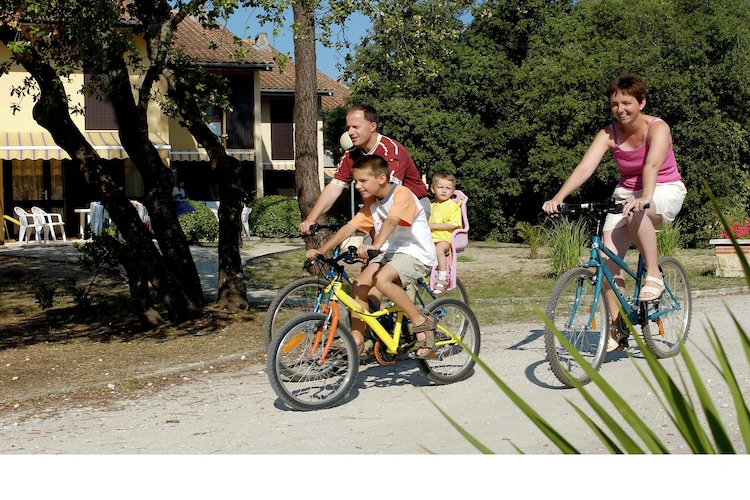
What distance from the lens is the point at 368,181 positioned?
648 centimetres

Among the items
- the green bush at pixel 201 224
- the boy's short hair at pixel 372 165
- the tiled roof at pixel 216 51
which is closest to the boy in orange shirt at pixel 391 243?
the boy's short hair at pixel 372 165

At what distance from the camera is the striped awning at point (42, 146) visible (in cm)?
2714

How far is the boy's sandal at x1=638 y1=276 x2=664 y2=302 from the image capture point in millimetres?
7117

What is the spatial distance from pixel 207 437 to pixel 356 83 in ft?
29.9

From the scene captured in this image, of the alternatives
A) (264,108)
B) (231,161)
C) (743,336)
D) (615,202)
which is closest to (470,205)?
(264,108)

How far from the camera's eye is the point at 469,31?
3756cm

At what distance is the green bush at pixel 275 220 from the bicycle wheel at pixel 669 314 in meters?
22.5

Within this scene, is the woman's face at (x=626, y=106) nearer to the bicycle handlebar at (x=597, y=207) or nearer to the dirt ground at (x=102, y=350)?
the bicycle handlebar at (x=597, y=207)

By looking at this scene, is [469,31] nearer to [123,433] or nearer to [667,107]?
[667,107]

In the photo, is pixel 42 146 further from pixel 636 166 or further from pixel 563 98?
pixel 636 166

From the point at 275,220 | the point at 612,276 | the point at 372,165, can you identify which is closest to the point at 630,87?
the point at 612,276

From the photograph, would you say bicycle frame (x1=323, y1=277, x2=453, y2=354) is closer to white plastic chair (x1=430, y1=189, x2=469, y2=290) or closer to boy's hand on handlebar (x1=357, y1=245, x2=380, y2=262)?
boy's hand on handlebar (x1=357, y1=245, x2=380, y2=262)

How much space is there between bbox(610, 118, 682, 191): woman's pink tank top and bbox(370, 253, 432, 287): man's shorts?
1628 mm

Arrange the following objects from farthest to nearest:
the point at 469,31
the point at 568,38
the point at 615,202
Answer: the point at 469,31 → the point at 568,38 → the point at 615,202
